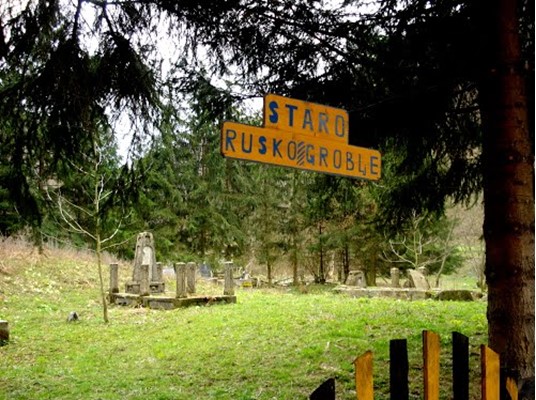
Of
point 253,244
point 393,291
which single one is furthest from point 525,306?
point 253,244

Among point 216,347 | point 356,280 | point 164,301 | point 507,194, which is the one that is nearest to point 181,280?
point 164,301

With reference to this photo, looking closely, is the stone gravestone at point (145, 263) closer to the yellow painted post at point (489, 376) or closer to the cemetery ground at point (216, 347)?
the cemetery ground at point (216, 347)

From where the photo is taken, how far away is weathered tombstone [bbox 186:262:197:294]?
1428 centimetres

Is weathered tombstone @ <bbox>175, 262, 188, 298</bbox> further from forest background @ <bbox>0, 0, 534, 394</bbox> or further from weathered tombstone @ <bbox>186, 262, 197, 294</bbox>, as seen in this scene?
forest background @ <bbox>0, 0, 534, 394</bbox>

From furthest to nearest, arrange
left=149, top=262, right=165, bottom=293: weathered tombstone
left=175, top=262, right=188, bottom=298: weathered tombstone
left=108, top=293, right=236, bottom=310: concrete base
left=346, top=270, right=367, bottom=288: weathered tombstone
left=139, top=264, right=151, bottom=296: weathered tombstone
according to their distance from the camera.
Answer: left=346, top=270, right=367, bottom=288: weathered tombstone < left=149, top=262, right=165, bottom=293: weathered tombstone < left=139, top=264, right=151, bottom=296: weathered tombstone < left=175, top=262, right=188, bottom=298: weathered tombstone < left=108, top=293, right=236, bottom=310: concrete base

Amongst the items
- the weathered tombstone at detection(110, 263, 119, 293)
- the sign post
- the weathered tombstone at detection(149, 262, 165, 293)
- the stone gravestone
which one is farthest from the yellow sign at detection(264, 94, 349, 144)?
the weathered tombstone at detection(149, 262, 165, 293)

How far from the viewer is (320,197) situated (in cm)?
595

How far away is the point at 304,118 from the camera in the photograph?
2674mm

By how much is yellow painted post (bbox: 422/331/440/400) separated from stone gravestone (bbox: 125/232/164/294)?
12876 millimetres

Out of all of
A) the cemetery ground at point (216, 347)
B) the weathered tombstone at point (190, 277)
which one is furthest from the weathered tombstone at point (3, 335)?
the weathered tombstone at point (190, 277)

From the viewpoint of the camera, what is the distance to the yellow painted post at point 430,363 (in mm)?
2037

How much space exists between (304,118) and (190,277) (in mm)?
12332

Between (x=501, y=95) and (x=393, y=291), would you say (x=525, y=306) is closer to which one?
(x=501, y=95)

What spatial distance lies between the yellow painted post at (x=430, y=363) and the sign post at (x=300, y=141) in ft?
3.38
